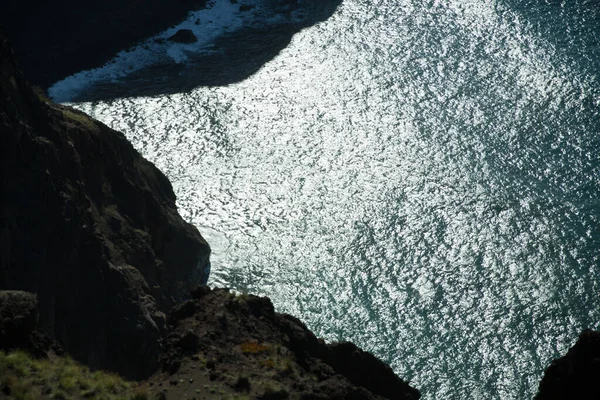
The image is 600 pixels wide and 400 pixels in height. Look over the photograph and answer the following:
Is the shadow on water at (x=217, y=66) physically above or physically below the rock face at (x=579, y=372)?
above

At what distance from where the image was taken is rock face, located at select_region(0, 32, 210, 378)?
4769 centimetres

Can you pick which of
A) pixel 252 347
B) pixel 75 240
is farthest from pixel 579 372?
pixel 75 240

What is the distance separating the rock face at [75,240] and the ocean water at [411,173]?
14.9 metres

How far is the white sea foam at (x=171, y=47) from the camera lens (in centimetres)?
10499

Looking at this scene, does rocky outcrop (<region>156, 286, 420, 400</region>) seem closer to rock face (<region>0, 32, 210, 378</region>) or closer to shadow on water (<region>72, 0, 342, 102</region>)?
rock face (<region>0, 32, 210, 378</region>)

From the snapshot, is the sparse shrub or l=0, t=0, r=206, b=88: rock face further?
l=0, t=0, r=206, b=88: rock face

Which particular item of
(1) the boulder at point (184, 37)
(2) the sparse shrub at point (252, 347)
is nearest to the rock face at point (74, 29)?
(1) the boulder at point (184, 37)

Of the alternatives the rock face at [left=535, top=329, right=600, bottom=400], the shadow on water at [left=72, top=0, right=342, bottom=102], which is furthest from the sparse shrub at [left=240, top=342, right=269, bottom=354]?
the shadow on water at [left=72, top=0, right=342, bottom=102]

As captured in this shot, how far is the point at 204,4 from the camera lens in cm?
12612

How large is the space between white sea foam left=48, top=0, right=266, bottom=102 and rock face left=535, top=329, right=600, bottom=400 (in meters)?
77.7

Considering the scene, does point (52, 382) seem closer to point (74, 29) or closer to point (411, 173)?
point (411, 173)

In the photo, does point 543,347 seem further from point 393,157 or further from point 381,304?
point 393,157

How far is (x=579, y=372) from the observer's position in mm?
33906

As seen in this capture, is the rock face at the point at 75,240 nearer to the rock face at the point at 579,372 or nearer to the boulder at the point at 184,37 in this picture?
the rock face at the point at 579,372
